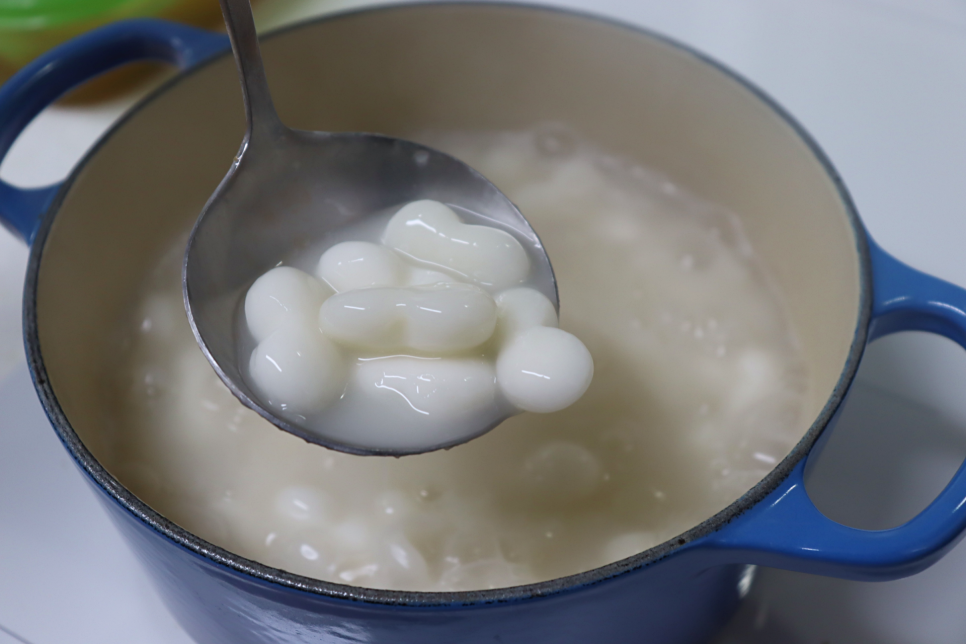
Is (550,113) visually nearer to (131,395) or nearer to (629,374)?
(629,374)

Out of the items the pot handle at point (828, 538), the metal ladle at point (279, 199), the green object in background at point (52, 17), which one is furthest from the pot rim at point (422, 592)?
the green object in background at point (52, 17)

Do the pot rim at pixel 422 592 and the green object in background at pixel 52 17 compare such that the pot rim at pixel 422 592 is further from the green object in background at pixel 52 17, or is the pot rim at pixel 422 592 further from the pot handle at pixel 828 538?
the green object in background at pixel 52 17

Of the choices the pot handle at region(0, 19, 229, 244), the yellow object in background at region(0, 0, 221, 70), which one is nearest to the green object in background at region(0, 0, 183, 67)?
the yellow object in background at region(0, 0, 221, 70)

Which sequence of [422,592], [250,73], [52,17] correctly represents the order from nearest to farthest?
[422,592] → [250,73] → [52,17]

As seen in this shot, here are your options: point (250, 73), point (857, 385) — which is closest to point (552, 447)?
point (857, 385)

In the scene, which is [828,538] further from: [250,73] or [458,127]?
[458,127]
